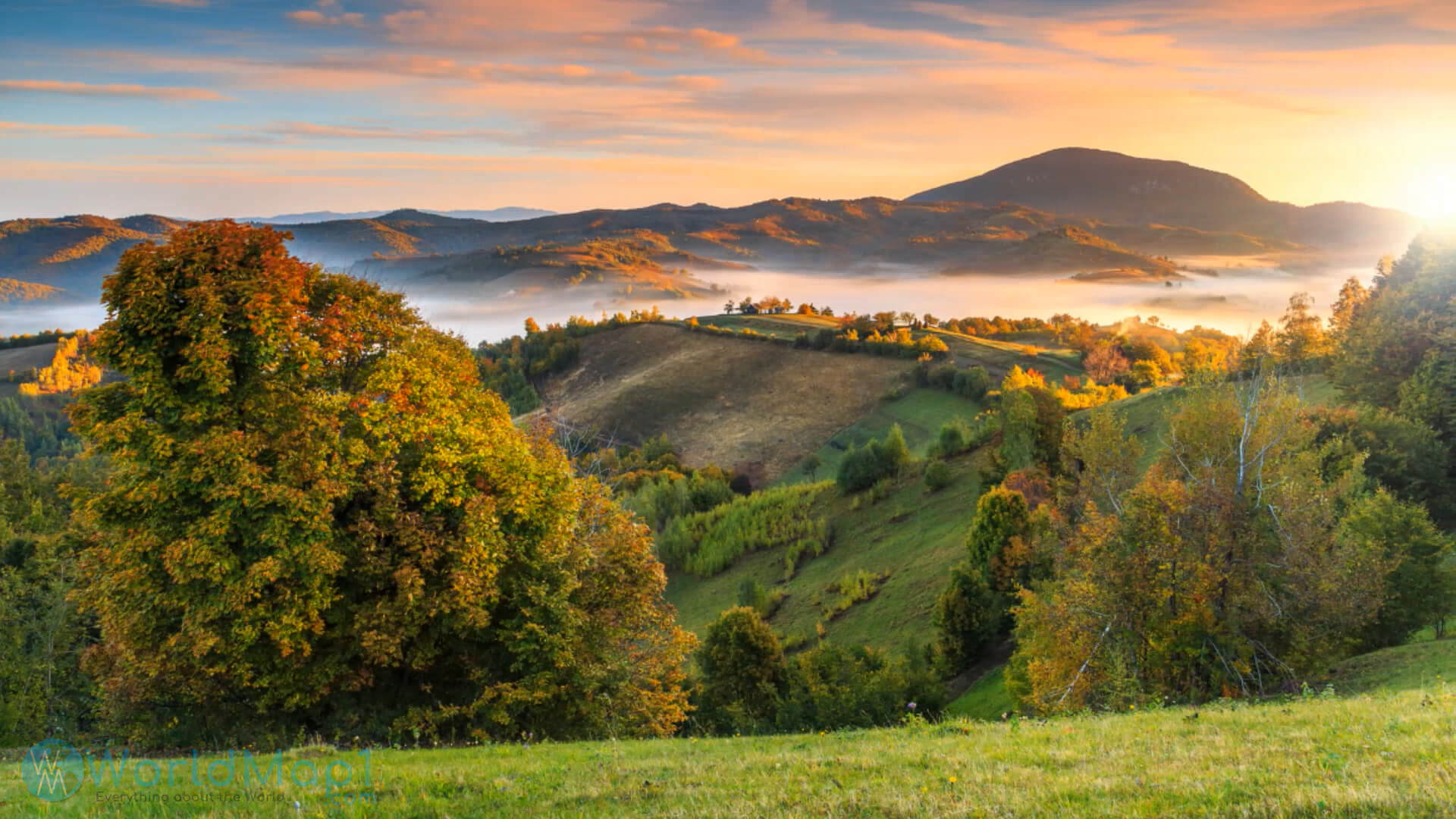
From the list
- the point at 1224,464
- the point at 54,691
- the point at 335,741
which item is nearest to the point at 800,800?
the point at 335,741

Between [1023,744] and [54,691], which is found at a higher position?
[1023,744]

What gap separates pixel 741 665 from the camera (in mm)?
45125

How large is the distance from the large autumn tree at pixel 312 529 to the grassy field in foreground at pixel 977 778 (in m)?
5.41

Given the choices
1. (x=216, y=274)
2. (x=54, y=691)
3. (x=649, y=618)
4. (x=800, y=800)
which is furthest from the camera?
(x=54, y=691)

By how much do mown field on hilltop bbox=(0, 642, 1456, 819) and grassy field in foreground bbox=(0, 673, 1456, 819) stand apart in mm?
35

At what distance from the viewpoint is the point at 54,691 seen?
31828 millimetres

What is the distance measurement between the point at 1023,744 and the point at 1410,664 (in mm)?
17526

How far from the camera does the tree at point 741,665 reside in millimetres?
44672

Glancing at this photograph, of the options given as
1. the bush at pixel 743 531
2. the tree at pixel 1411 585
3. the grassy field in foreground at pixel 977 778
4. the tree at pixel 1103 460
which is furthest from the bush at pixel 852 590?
the grassy field in foreground at pixel 977 778

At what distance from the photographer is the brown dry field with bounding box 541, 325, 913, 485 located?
133250 mm

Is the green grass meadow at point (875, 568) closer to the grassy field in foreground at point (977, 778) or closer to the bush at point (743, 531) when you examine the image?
the bush at point (743, 531)

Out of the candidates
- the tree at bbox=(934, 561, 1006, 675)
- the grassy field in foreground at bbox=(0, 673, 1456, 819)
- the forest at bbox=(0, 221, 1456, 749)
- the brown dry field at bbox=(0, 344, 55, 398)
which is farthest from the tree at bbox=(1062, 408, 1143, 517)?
the brown dry field at bbox=(0, 344, 55, 398)

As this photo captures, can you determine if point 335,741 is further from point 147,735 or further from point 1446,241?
point 1446,241

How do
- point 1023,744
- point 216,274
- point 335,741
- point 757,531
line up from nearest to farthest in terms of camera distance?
point 1023,744, point 335,741, point 216,274, point 757,531
